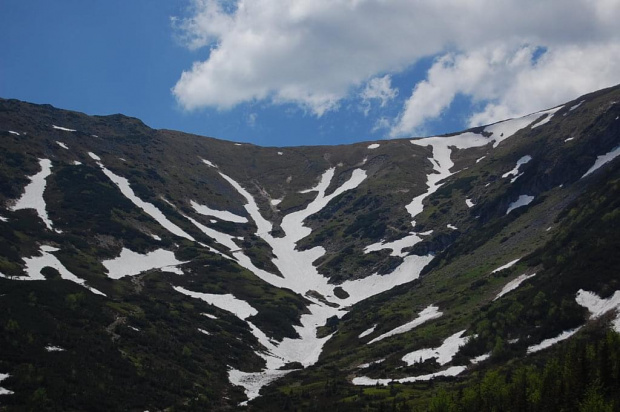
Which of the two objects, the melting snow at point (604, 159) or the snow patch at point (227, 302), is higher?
the melting snow at point (604, 159)

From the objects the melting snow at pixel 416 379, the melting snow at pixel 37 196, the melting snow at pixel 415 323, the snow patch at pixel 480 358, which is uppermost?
the melting snow at pixel 37 196

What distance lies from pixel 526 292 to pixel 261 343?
55.0 m

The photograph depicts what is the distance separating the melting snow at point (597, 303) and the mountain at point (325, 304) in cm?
30

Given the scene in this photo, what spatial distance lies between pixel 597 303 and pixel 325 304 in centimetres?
9089

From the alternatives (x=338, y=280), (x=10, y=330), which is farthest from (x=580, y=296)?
(x=338, y=280)

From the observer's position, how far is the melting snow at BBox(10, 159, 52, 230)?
513 feet

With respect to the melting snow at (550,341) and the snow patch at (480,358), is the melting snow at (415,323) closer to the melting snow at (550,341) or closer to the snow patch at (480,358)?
the snow patch at (480,358)

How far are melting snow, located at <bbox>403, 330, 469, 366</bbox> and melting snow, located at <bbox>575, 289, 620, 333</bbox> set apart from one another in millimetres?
18709

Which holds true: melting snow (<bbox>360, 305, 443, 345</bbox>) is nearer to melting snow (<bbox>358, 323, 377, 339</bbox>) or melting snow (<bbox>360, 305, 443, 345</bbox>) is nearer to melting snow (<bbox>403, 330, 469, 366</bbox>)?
melting snow (<bbox>358, 323, 377, 339</bbox>)

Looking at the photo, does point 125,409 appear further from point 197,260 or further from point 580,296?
point 197,260

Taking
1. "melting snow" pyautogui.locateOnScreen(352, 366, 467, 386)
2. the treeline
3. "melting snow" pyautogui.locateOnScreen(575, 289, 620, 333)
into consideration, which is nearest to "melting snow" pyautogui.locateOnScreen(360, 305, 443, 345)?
"melting snow" pyautogui.locateOnScreen(352, 366, 467, 386)

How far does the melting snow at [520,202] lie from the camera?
16579 centimetres

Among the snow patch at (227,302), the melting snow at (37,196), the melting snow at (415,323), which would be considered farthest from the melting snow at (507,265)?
the melting snow at (37,196)

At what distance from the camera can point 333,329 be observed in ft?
435
